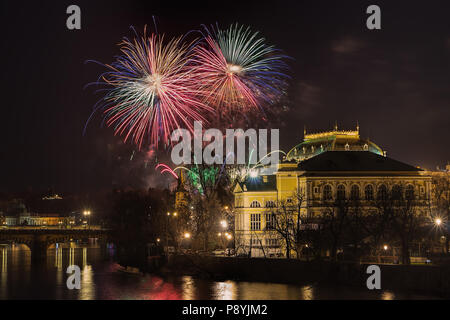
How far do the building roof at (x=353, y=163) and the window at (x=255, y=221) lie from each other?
905 centimetres

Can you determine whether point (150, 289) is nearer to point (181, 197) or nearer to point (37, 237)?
point (181, 197)

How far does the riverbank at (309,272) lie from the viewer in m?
48.2

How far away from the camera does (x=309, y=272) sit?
183 feet

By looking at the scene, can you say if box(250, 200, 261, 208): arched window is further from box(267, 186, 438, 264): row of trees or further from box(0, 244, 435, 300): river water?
box(0, 244, 435, 300): river water

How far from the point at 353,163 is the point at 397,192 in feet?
35.7

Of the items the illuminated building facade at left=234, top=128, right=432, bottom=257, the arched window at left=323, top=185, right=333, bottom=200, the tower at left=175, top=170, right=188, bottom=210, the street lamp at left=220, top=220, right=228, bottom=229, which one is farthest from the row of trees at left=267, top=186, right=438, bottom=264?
the tower at left=175, top=170, right=188, bottom=210

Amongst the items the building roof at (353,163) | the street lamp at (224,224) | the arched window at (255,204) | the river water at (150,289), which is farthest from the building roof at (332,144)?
the river water at (150,289)

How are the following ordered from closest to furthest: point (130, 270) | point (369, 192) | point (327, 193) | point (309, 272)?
point (309, 272) → point (130, 270) → point (369, 192) → point (327, 193)

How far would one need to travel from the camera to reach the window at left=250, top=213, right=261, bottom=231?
258 feet

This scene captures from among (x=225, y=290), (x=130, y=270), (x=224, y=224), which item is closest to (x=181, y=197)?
(x=224, y=224)
